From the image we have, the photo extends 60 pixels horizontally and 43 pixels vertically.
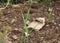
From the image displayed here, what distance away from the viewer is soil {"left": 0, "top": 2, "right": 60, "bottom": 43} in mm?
2064

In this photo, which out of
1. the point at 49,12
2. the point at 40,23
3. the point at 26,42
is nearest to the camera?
the point at 26,42

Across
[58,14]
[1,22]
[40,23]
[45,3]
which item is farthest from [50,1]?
[1,22]

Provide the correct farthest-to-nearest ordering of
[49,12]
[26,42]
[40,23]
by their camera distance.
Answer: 1. [49,12]
2. [40,23]
3. [26,42]

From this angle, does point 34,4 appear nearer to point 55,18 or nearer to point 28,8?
point 28,8

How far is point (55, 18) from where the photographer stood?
2.30 metres

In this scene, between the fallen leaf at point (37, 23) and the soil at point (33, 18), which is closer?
the soil at point (33, 18)

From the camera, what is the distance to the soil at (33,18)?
6.77 ft

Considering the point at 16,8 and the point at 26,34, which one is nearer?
the point at 26,34

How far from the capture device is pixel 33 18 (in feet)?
7.52

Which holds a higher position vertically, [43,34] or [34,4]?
[34,4]

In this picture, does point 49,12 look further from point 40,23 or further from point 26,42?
point 26,42

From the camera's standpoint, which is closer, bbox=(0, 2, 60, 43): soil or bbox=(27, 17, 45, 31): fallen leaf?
bbox=(0, 2, 60, 43): soil

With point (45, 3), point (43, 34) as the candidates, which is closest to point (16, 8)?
point (45, 3)

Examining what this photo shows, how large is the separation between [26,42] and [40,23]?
0.29m
